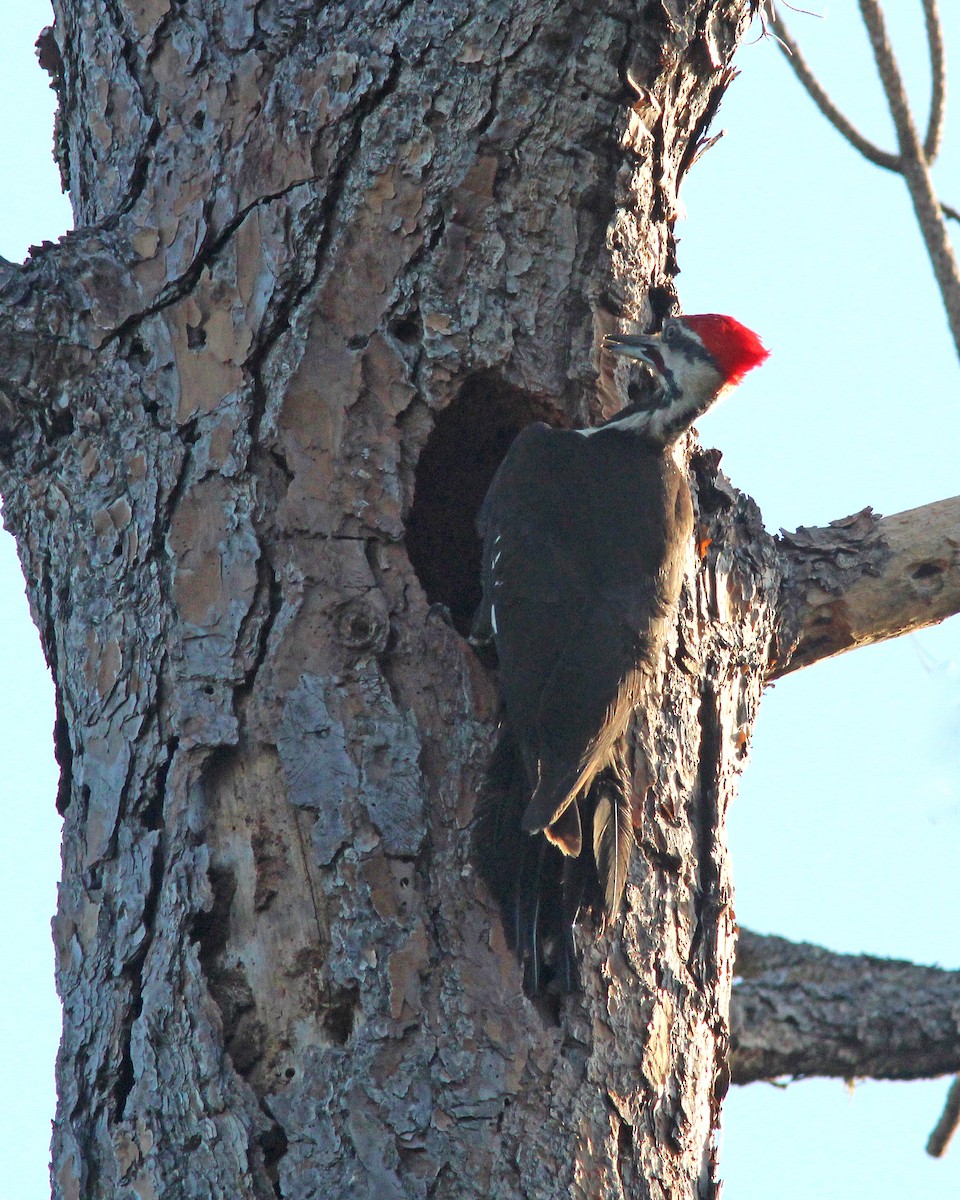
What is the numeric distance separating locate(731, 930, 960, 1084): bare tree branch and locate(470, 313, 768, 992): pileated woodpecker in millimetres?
1169

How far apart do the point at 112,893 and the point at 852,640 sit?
5.35 feet

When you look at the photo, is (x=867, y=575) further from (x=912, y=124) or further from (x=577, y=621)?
(x=912, y=124)

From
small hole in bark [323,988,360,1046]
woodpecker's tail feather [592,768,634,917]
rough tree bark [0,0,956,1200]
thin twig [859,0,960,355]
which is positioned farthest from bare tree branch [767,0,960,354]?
small hole in bark [323,988,360,1046]

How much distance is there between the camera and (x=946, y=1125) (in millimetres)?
3469

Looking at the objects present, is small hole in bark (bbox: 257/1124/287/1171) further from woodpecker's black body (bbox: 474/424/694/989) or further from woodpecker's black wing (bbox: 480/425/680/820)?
woodpecker's black wing (bbox: 480/425/680/820)

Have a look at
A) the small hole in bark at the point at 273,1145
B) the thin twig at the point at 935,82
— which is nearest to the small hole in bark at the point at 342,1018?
the small hole in bark at the point at 273,1145

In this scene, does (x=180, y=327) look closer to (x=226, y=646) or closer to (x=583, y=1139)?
(x=226, y=646)

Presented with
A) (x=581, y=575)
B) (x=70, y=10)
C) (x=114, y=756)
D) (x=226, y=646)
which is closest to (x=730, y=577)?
(x=581, y=575)

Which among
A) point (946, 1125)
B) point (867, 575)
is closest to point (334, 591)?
point (867, 575)

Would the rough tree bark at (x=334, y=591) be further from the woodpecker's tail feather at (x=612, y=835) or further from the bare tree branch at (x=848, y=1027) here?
the bare tree branch at (x=848, y=1027)

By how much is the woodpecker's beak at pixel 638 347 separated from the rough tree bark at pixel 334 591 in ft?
0.18

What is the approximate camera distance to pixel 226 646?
2.27 meters

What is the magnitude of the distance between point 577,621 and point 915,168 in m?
2.00

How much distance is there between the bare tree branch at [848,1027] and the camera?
10.8 ft
